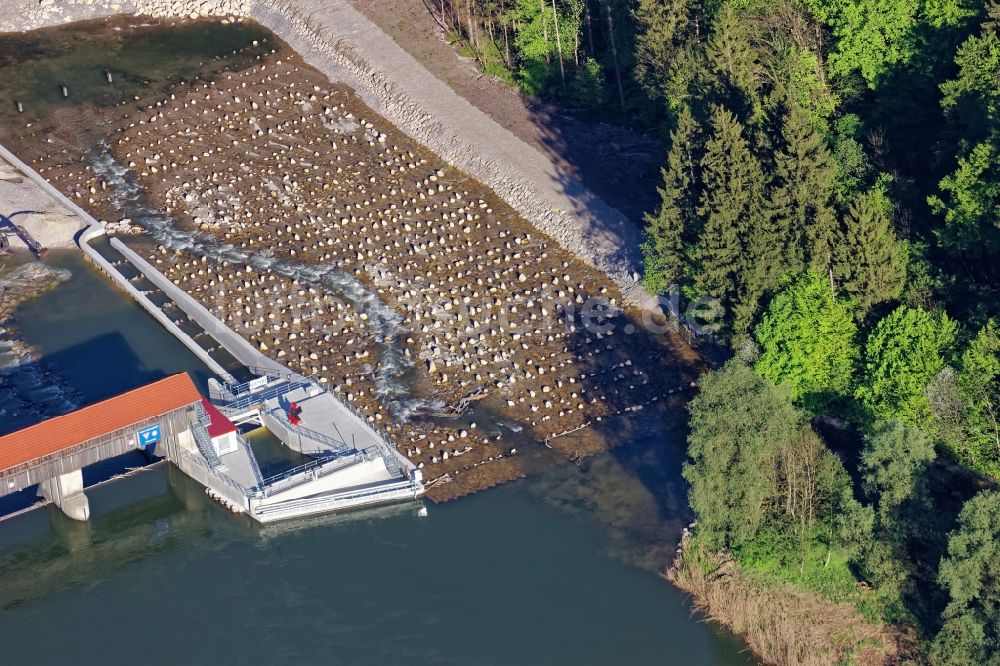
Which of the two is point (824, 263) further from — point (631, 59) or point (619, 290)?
point (631, 59)

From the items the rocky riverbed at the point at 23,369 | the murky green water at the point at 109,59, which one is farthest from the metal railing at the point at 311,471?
the murky green water at the point at 109,59

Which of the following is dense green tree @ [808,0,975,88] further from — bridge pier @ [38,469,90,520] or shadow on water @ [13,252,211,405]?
bridge pier @ [38,469,90,520]

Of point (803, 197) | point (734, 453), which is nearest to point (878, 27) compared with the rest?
point (803, 197)

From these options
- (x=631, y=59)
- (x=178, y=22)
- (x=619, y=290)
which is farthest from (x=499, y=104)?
(x=178, y=22)

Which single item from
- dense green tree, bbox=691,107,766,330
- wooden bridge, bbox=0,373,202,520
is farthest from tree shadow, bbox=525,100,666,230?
wooden bridge, bbox=0,373,202,520

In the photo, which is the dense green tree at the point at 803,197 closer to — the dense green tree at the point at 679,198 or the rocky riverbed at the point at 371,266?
the dense green tree at the point at 679,198

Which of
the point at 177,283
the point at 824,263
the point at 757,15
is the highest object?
the point at 757,15

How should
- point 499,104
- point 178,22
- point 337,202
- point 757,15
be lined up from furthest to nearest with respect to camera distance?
point 178,22 < point 499,104 < point 337,202 < point 757,15
